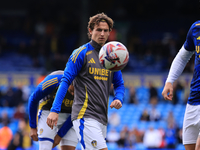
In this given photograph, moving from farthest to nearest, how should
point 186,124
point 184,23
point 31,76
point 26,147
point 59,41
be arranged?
point 184,23, point 59,41, point 31,76, point 26,147, point 186,124

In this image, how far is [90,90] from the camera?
379cm

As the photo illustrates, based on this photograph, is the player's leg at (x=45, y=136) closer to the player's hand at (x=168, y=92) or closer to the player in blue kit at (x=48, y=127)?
the player in blue kit at (x=48, y=127)

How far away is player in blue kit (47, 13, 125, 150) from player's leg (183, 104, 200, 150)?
930 millimetres

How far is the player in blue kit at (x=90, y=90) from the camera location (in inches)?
143

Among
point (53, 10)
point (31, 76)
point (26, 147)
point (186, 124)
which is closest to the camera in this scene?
point (186, 124)

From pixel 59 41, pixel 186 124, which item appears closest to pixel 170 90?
pixel 186 124

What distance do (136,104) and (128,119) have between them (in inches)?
35.2

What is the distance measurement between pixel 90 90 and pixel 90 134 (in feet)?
1.69

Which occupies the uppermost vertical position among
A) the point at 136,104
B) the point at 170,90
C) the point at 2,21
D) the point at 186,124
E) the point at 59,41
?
the point at 2,21

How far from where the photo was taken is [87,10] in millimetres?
19922

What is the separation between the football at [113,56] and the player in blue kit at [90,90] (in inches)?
12.2

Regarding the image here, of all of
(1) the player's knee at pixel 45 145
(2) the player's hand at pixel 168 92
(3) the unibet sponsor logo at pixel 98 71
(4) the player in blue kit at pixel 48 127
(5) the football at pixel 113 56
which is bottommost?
(1) the player's knee at pixel 45 145

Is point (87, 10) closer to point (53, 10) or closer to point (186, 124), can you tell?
point (53, 10)

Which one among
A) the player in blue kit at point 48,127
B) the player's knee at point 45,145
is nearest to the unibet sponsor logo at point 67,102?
the player in blue kit at point 48,127
